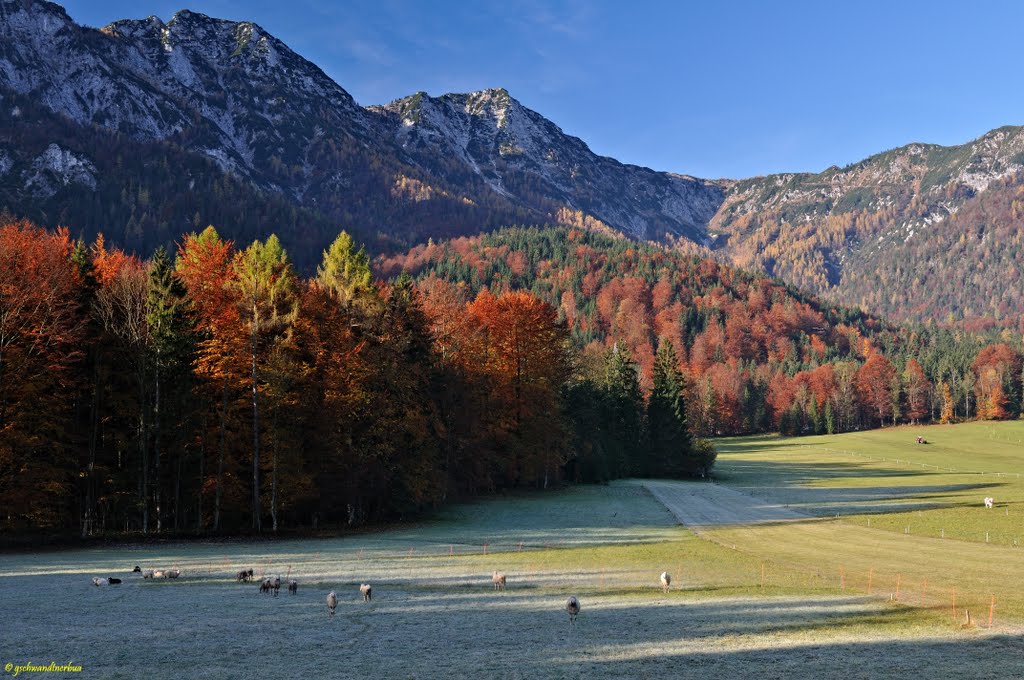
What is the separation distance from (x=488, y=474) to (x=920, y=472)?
65.6 metres

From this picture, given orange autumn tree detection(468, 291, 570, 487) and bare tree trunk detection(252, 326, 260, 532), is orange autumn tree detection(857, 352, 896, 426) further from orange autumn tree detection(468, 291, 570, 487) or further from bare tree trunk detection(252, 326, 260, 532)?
bare tree trunk detection(252, 326, 260, 532)

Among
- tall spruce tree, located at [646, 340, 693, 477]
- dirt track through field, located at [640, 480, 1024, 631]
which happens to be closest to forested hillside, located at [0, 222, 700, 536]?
dirt track through field, located at [640, 480, 1024, 631]

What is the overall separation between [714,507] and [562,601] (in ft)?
125

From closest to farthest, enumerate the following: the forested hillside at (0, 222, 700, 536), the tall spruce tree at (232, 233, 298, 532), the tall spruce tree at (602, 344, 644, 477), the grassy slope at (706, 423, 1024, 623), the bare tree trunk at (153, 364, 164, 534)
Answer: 1. the grassy slope at (706, 423, 1024, 623)
2. the forested hillside at (0, 222, 700, 536)
3. the bare tree trunk at (153, 364, 164, 534)
4. the tall spruce tree at (232, 233, 298, 532)
5. the tall spruce tree at (602, 344, 644, 477)

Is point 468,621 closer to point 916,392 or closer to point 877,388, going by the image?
point 877,388

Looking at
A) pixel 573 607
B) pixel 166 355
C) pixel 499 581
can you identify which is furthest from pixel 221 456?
pixel 573 607

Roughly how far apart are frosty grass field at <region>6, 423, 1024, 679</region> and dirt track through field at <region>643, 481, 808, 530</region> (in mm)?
542

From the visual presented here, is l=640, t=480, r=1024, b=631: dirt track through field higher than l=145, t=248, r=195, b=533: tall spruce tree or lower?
lower

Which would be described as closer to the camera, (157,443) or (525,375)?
(157,443)

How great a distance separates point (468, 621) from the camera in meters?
20.9

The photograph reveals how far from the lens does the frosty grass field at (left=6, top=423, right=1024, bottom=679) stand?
654 inches

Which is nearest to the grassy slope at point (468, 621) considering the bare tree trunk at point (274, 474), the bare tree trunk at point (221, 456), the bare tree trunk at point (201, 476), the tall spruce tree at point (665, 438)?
the bare tree trunk at point (274, 474)

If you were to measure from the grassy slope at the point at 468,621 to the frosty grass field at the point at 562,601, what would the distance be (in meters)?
0.10

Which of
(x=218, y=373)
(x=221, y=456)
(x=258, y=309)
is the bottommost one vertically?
(x=221, y=456)
